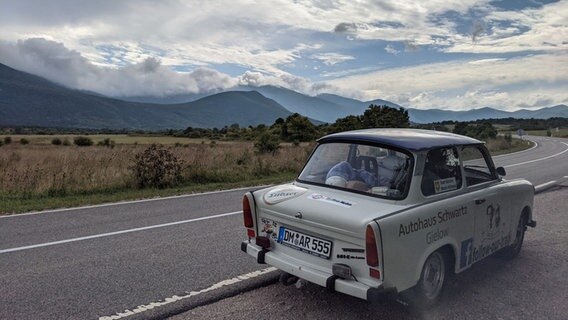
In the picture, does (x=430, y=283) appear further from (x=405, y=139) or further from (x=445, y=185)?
(x=405, y=139)

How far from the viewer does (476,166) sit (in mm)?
5145

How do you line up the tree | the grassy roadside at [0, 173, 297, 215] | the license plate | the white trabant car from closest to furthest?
the white trabant car
the license plate
the grassy roadside at [0, 173, 297, 215]
the tree

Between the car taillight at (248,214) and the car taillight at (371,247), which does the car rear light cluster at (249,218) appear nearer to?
the car taillight at (248,214)

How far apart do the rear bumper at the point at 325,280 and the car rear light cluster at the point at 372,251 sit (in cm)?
12

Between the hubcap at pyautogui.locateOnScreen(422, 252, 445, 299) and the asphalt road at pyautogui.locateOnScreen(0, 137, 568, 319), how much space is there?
1.68 metres

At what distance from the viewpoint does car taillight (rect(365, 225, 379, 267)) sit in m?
3.51

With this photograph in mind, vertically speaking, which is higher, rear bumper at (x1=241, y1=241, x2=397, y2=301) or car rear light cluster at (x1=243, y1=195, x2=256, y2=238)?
car rear light cluster at (x1=243, y1=195, x2=256, y2=238)

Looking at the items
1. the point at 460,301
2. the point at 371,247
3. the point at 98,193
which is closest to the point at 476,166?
the point at 460,301

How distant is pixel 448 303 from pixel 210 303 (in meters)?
2.29

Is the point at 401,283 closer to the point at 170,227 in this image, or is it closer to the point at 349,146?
the point at 349,146

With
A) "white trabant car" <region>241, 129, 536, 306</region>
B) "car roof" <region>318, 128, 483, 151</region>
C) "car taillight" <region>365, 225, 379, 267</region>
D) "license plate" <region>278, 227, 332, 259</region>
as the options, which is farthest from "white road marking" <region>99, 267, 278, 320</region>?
"car taillight" <region>365, 225, 379, 267</region>

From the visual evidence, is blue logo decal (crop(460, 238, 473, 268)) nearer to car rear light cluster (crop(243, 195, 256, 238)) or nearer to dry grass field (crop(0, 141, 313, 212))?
car rear light cluster (crop(243, 195, 256, 238))

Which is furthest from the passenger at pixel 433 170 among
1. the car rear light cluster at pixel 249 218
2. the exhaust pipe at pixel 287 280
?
the car rear light cluster at pixel 249 218

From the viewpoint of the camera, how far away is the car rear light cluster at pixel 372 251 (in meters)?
3.51
